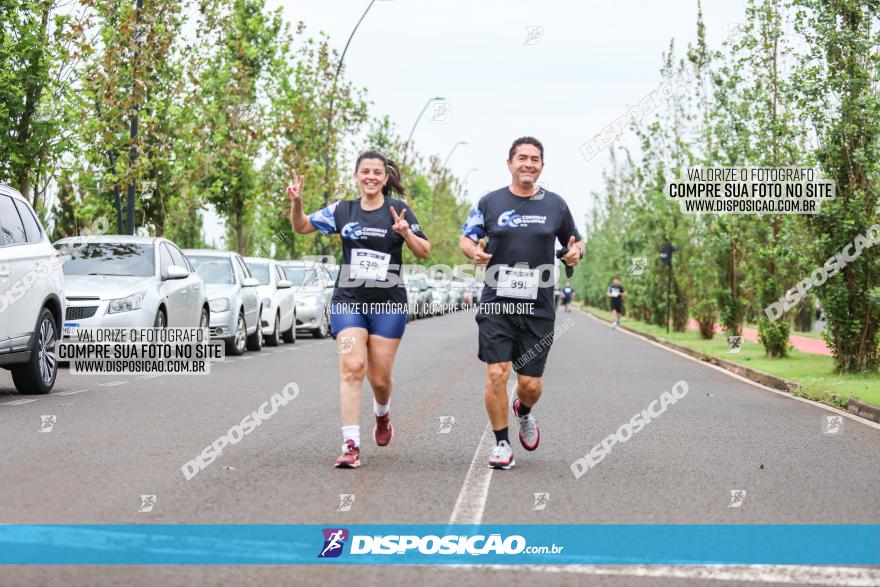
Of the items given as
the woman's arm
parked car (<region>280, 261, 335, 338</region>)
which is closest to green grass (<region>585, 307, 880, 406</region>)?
the woman's arm

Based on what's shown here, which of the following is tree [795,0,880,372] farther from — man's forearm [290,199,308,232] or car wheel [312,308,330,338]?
car wheel [312,308,330,338]

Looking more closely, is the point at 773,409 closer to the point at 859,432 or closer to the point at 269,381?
the point at 859,432

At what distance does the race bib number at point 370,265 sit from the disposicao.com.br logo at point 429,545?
248 cm

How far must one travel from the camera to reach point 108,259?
53.6 ft

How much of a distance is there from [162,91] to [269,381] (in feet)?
41.8

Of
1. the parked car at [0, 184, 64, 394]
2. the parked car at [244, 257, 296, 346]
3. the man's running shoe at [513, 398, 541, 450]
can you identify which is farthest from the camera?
the parked car at [244, 257, 296, 346]

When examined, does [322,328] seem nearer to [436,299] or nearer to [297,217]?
[297,217]

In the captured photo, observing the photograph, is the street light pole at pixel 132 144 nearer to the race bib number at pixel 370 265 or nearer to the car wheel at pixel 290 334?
the car wheel at pixel 290 334

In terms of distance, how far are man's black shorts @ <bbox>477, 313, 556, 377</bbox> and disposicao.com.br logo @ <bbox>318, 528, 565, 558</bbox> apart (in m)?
2.15

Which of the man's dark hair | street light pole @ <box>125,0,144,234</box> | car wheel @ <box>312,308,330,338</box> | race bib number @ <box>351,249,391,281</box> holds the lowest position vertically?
car wheel @ <box>312,308,330,338</box>

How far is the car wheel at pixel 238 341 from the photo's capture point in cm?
2003

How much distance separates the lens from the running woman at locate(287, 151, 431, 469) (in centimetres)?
800

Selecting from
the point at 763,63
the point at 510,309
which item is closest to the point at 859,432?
the point at 510,309

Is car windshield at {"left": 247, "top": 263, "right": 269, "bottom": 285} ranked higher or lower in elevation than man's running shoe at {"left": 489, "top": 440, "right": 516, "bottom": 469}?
higher
